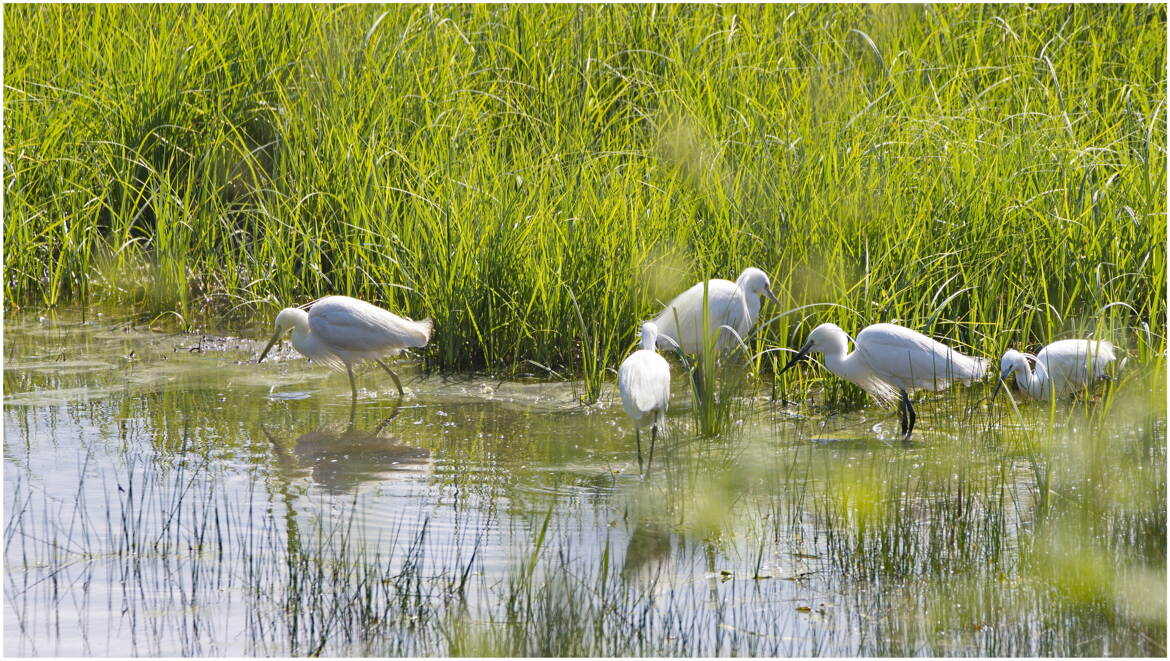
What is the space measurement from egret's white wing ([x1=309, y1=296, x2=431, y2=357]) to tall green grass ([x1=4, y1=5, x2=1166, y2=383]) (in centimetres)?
32

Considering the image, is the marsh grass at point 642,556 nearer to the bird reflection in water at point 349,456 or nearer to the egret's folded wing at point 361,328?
→ the bird reflection in water at point 349,456

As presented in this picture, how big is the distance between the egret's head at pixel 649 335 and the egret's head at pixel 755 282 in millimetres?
595

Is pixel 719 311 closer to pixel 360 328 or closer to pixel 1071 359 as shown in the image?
pixel 1071 359

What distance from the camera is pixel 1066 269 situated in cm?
602

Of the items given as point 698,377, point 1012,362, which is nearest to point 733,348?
point 698,377

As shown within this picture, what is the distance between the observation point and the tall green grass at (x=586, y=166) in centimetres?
605

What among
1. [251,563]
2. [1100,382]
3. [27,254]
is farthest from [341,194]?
[1100,382]

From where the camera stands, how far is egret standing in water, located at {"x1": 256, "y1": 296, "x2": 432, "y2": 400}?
580 centimetres

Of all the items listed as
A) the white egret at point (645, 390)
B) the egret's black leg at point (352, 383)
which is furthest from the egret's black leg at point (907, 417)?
the egret's black leg at point (352, 383)

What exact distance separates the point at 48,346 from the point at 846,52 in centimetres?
520

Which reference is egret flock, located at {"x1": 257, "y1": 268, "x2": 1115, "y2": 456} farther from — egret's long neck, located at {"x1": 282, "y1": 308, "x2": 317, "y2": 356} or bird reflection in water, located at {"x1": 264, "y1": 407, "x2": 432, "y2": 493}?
bird reflection in water, located at {"x1": 264, "y1": 407, "x2": 432, "y2": 493}

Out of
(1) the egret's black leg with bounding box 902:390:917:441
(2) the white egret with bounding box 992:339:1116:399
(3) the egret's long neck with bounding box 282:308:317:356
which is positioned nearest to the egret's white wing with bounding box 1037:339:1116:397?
(2) the white egret with bounding box 992:339:1116:399

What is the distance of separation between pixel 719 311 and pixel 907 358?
34.6 inches

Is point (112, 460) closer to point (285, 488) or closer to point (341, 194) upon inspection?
point (285, 488)
